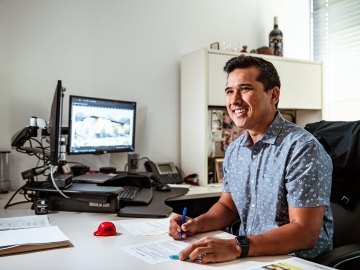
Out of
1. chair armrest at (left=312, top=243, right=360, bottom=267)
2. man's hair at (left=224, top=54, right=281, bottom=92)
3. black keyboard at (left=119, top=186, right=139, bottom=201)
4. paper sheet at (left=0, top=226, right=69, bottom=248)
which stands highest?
man's hair at (left=224, top=54, right=281, bottom=92)

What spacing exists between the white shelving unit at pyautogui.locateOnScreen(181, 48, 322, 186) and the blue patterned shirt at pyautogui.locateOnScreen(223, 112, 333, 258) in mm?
1009

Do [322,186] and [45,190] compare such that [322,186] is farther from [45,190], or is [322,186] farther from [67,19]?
[67,19]

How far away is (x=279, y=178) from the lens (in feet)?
4.39

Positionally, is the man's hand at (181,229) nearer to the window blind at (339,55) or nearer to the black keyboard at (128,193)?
the black keyboard at (128,193)

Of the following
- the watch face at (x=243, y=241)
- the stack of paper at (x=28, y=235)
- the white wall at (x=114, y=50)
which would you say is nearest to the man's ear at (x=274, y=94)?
the watch face at (x=243, y=241)

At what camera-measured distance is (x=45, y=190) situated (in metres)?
1.63

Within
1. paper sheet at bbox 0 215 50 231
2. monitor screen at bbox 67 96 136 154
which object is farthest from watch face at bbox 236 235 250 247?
monitor screen at bbox 67 96 136 154

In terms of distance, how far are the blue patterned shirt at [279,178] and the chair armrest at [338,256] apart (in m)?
0.10

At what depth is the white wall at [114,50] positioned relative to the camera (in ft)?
7.66

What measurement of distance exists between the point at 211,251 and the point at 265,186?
0.48 m

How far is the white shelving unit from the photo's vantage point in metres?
2.62

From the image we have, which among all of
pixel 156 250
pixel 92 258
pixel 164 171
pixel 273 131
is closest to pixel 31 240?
pixel 92 258

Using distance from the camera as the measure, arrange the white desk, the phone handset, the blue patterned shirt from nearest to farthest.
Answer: the white desk → the blue patterned shirt → the phone handset

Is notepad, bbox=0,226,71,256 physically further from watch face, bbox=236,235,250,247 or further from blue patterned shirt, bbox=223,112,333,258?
blue patterned shirt, bbox=223,112,333,258
